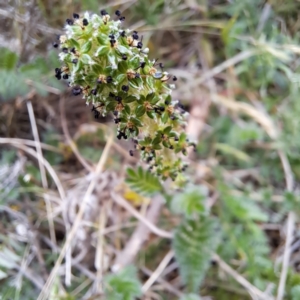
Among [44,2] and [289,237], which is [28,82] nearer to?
[44,2]

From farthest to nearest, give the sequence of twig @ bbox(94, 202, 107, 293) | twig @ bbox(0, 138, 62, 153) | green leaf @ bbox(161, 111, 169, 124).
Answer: twig @ bbox(0, 138, 62, 153), twig @ bbox(94, 202, 107, 293), green leaf @ bbox(161, 111, 169, 124)

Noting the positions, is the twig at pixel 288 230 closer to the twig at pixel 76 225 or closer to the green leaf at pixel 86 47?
the twig at pixel 76 225

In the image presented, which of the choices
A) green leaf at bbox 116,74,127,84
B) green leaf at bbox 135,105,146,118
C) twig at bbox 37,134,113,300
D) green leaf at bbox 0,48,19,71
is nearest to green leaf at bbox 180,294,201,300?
twig at bbox 37,134,113,300

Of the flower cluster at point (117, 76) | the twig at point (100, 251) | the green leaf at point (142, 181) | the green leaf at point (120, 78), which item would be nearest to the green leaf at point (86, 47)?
the flower cluster at point (117, 76)

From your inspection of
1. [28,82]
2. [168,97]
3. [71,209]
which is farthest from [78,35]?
[71,209]

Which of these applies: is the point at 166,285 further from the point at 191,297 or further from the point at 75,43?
the point at 75,43

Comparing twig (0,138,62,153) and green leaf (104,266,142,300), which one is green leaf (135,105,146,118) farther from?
twig (0,138,62,153)

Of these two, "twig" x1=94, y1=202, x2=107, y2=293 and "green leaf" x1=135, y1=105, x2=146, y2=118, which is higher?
"green leaf" x1=135, y1=105, x2=146, y2=118
